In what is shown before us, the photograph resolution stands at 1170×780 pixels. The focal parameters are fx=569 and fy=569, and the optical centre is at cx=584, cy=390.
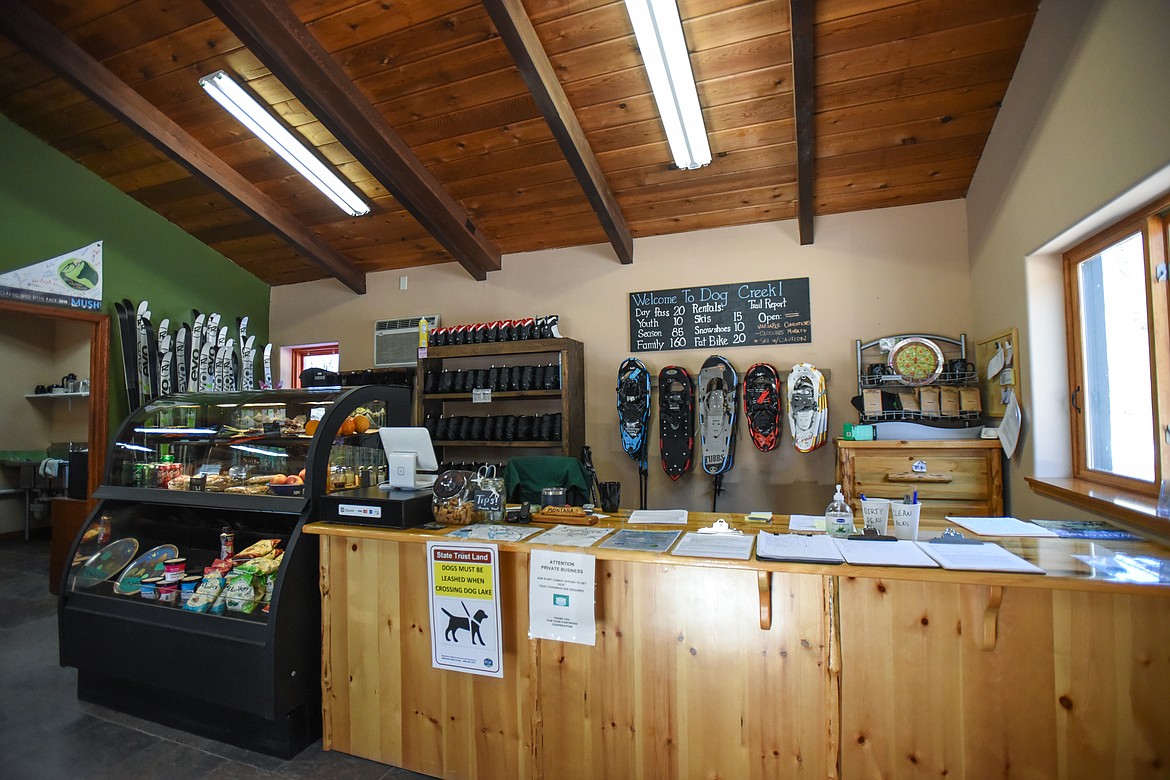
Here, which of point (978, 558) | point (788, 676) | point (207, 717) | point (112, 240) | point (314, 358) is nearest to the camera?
point (978, 558)

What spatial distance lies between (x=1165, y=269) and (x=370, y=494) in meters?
3.33

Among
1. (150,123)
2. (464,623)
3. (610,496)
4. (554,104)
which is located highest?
(150,123)

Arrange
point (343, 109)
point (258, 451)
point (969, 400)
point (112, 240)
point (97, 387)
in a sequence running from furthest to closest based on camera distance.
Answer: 1. point (112, 240)
2. point (97, 387)
3. point (969, 400)
4. point (343, 109)
5. point (258, 451)

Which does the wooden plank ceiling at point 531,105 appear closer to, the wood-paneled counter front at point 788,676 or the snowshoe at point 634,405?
the snowshoe at point 634,405

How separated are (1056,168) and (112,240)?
6912mm

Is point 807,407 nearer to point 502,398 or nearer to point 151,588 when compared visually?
point 502,398

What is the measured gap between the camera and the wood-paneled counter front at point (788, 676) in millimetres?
1559

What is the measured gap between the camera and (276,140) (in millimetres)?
3926

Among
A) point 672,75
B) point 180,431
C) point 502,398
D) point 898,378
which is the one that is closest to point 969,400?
point 898,378

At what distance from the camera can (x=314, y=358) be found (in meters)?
6.48

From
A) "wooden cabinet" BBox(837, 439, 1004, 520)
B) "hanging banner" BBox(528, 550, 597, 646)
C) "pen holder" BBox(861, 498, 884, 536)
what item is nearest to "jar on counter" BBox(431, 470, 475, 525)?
"hanging banner" BBox(528, 550, 597, 646)

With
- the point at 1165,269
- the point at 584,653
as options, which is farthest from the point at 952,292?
the point at 584,653

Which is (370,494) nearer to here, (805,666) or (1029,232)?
(805,666)

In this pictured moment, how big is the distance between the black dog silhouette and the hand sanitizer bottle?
130 cm
